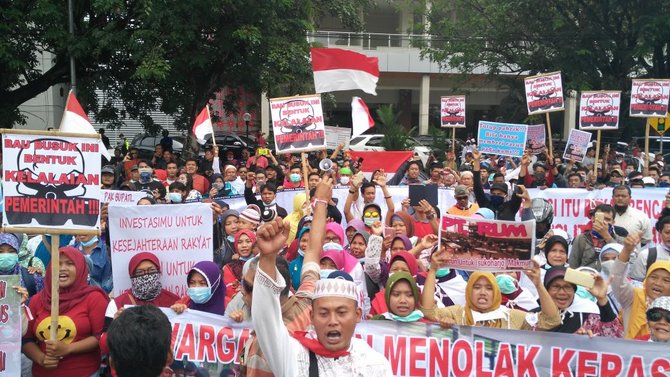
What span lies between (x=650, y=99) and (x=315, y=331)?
11708mm

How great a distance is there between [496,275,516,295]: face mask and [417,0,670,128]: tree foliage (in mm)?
17873

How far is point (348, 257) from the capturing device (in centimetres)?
596

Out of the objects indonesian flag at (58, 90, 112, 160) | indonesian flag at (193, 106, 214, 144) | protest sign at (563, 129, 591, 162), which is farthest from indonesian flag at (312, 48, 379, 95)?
protest sign at (563, 129, 591, 162)

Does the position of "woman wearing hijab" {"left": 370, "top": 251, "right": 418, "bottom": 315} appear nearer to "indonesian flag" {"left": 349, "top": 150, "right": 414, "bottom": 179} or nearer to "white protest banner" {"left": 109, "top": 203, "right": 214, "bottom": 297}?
"white protest banner" {"left": 109, "top": 203, "right": 214, "bottom": 297}

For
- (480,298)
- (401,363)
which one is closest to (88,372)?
(401,363)

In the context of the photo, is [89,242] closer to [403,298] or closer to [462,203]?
[403,298]

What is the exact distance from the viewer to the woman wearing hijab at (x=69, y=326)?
180 inches

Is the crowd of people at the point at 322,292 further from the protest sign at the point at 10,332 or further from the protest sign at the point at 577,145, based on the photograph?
the protest sign at the point at 577,145

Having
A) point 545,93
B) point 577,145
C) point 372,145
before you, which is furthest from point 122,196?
point 372,145

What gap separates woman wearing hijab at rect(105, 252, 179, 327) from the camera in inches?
206

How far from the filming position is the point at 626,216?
8273 millimetres

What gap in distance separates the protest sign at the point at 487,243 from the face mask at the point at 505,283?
81 centimetres

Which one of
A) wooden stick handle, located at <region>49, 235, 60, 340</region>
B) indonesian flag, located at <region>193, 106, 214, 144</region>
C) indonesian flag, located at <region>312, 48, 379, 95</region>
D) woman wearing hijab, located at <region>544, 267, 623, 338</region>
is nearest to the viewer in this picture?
wooden stick handle, located at <region>49, 235, 60, 340</region>

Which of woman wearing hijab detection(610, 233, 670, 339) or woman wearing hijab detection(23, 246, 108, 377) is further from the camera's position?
Answer: woman wearing hijab detection(610, 233, 670, 339)
